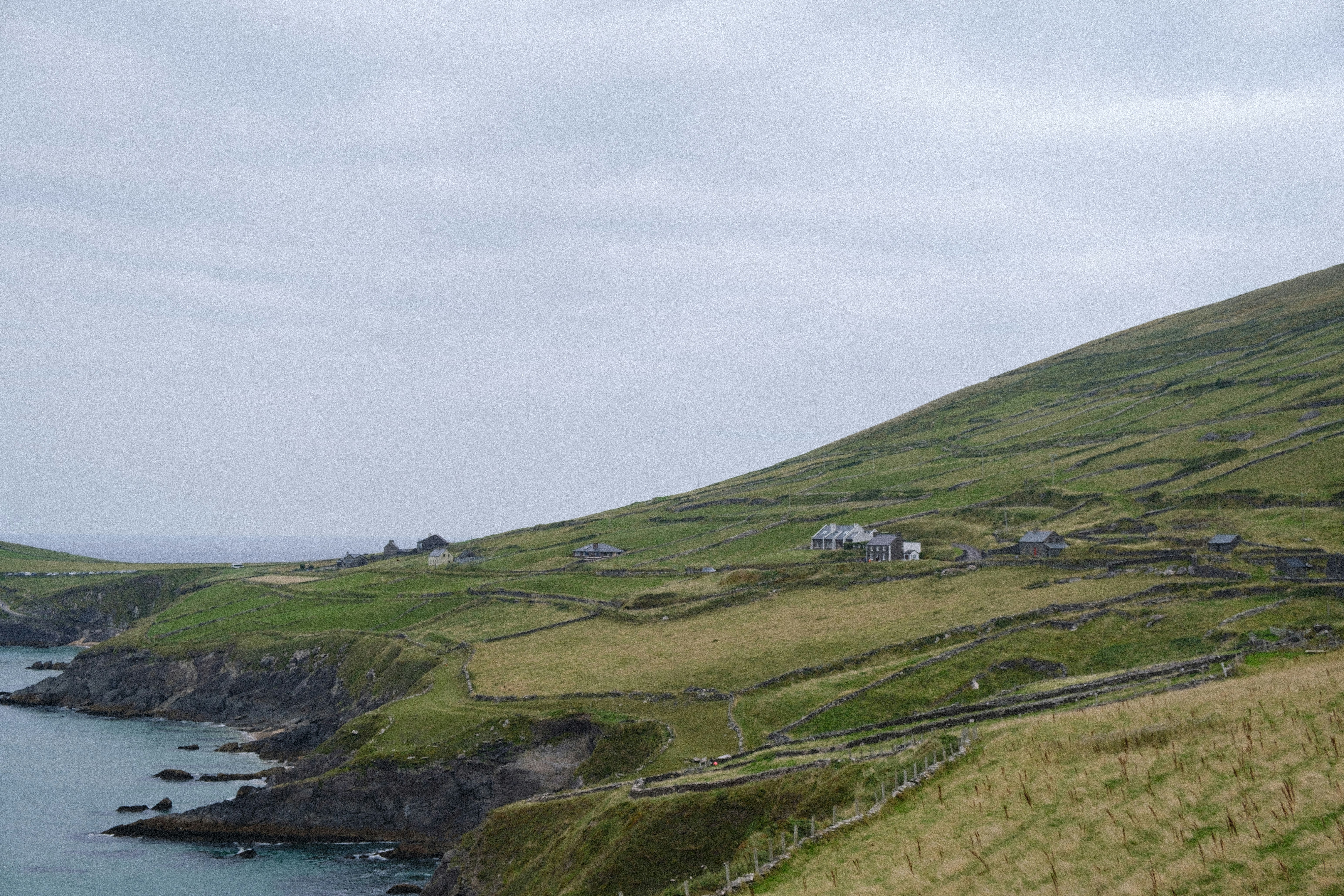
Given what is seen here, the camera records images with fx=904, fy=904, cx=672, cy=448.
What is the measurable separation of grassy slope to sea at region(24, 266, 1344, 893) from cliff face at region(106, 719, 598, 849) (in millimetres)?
1778

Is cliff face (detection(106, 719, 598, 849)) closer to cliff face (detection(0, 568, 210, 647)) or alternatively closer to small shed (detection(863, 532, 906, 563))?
small shed (detection(863, 532, 906, 563))

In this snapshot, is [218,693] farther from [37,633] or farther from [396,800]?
[37,633]

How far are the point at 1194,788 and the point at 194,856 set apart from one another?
6821 centimetres

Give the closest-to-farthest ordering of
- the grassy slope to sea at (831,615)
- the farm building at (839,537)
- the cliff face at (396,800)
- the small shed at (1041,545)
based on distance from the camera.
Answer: the grassy slope to sea at (831,615)
the cliff face at (396,800)
the small shed at (1041,545)
the farm building at (839,537)

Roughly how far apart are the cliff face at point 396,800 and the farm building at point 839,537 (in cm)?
6673

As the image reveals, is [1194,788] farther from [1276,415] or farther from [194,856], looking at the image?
[1276,415]

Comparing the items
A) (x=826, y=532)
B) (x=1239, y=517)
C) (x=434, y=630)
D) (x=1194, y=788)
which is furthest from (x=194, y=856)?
(x=1239, y=517)

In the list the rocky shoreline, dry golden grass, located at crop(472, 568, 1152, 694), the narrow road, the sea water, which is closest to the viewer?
the sea water

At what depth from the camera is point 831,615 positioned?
89.1 metres

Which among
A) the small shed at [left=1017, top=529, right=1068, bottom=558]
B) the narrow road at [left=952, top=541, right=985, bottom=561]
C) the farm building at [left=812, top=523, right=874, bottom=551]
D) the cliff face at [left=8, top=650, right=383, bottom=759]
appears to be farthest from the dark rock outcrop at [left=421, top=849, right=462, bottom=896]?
the farm building at [left=812, top=523, right=874, bottom=551]

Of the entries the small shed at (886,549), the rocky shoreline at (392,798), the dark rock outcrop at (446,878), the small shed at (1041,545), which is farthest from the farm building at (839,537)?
the dark rock outcrop at (446,878)

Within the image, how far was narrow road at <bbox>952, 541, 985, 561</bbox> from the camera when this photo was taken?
347ft

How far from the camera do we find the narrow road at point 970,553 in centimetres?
10581

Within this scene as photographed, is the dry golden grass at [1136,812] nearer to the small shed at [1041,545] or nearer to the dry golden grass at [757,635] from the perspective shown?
the dry golden grass at [757,635]
